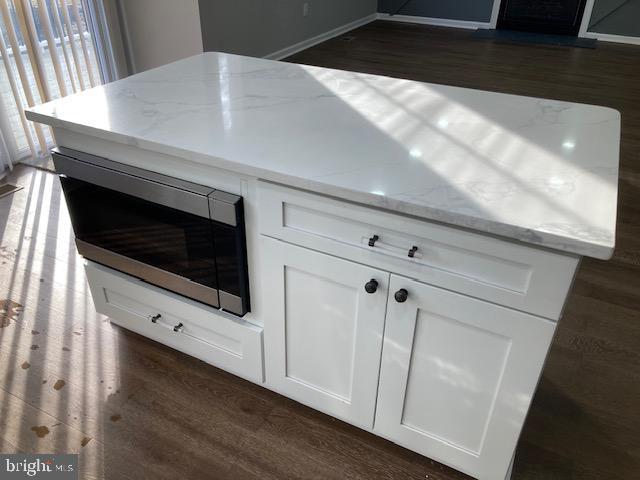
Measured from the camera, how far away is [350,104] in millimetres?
1564

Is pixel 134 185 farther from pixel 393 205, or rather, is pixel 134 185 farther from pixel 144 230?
pixel 393 205

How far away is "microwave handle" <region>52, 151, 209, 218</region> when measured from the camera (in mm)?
1365

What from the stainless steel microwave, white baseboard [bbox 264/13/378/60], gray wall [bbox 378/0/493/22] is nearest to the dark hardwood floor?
the stainless steel microwave

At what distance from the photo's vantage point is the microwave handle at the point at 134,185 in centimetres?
137

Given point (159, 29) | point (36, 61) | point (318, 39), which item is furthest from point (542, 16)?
point (36, 61)

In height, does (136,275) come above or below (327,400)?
above

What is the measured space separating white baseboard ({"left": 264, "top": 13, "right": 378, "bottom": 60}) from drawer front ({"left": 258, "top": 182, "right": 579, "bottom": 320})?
161 inches

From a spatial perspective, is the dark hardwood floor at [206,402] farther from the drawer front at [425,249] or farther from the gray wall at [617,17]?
the gray wall at [617,17]

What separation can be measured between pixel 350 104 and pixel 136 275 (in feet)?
2.92

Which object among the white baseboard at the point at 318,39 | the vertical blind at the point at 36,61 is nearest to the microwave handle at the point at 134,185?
the vertical blind at the point at 36,61

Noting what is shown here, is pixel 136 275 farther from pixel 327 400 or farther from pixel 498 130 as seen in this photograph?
pixel 498 130

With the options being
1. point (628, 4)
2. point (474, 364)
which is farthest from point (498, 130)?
point (628, 4)

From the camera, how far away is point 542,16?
21.1ft

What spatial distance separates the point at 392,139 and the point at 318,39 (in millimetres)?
5108
